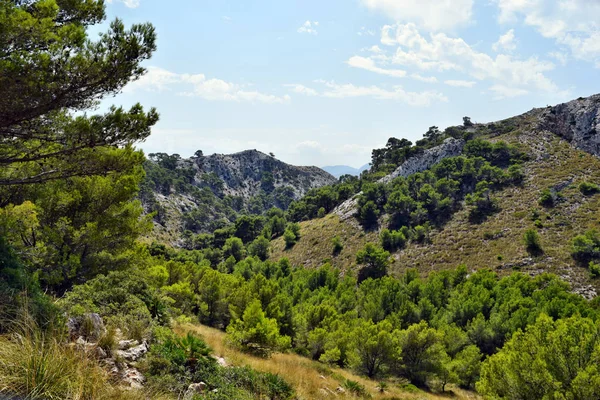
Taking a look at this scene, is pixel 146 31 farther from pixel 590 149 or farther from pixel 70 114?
pixel 590 149

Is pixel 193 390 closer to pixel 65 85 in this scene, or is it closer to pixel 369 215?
pixel 65 85

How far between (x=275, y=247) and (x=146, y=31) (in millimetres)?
83627

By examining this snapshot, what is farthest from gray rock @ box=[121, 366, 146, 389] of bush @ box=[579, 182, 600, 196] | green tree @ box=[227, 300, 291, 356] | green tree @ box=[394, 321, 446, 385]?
bush @ box=[579, 182, 600, 196]

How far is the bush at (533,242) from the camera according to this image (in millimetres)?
58875

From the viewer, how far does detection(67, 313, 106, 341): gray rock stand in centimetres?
745

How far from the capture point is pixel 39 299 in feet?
24.6

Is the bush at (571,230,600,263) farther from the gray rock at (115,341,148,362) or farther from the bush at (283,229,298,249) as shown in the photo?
the gray rock at (115,341,148,362)

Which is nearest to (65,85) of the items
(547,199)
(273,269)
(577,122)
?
(273,269)

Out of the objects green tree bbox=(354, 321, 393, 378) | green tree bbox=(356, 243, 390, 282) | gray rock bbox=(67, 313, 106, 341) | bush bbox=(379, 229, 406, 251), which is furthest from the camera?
bush bbox=(379, 229, 406, 251)

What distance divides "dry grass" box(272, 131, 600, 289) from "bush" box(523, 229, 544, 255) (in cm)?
104

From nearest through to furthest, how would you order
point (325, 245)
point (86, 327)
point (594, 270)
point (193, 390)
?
point (193, 390), point (86, 327), point (594, 270), point (325, 245)

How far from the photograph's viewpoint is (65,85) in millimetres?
9125

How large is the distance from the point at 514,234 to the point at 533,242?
517 cm

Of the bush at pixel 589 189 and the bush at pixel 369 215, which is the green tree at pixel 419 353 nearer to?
the bush at pixel 369 215
